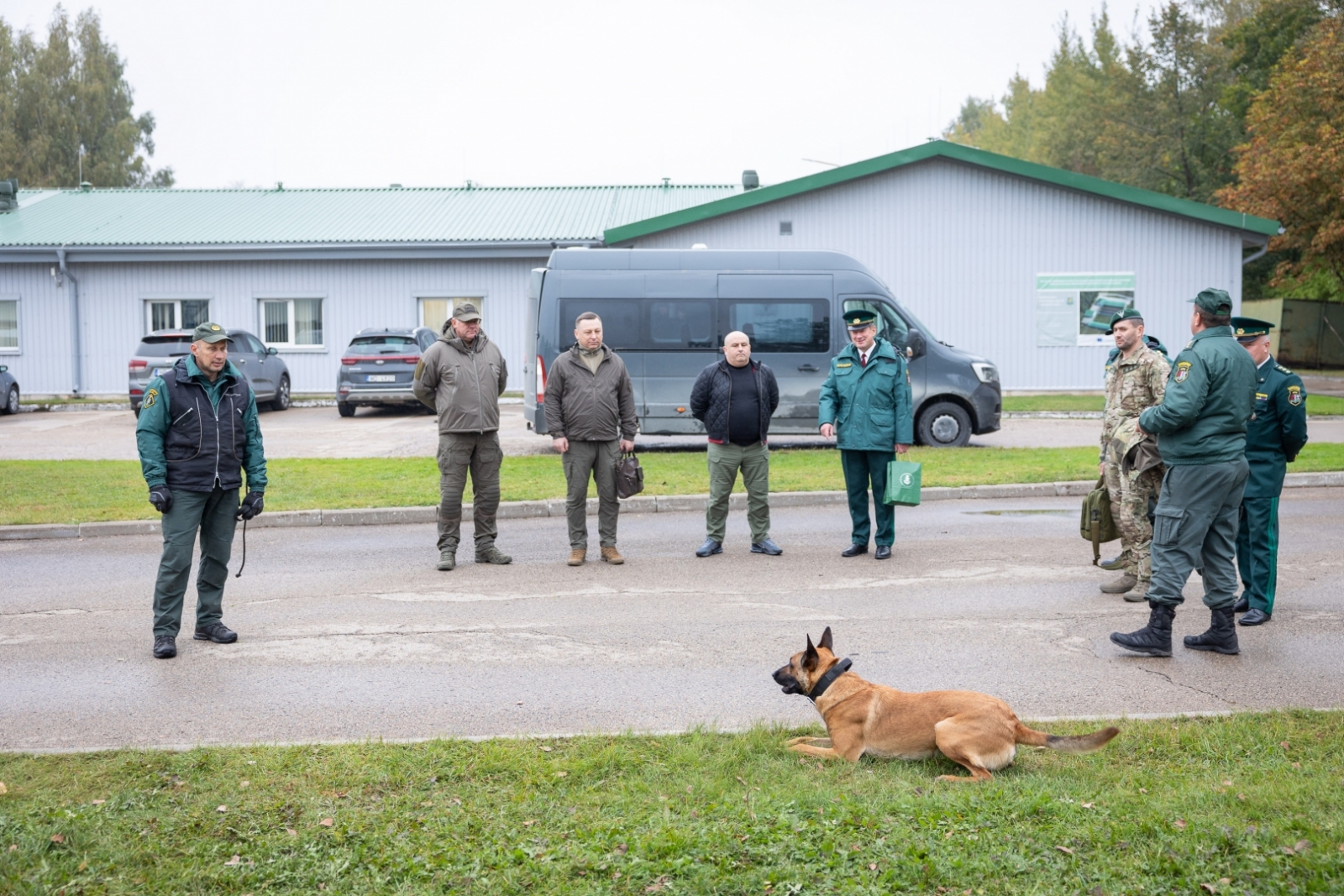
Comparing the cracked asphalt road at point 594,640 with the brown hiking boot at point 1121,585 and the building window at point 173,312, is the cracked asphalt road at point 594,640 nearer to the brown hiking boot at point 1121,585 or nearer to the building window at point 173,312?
the brown hiking boot at point 1121,585

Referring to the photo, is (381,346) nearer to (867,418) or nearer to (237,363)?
(237,363)

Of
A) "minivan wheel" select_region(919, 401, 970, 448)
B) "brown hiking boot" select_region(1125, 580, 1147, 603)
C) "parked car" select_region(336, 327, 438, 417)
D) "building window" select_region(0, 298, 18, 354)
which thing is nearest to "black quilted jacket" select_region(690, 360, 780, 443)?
"brown hiking boot" select_region(1125, 580, 1147, 603)

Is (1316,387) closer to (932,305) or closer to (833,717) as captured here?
(932,305)

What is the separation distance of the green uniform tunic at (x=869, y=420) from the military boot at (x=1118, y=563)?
5.39ft

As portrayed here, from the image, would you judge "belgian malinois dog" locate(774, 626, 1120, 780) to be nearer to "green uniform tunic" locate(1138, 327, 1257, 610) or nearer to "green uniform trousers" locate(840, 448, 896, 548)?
"green uniform tunic" locate(1138, 327, 1257, 610)

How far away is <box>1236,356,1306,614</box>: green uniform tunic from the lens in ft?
22.7

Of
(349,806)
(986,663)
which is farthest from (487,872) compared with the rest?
(986,663)

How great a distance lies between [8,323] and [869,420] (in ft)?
87.9

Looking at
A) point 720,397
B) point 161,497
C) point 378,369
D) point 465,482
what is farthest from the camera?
point 378,369

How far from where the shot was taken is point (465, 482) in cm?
940

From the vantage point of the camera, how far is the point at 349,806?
169 inches

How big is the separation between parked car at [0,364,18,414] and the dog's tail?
25.1m

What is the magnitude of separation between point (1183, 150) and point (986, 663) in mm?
47257

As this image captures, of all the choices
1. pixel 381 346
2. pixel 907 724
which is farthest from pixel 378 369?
pixel 907 724
